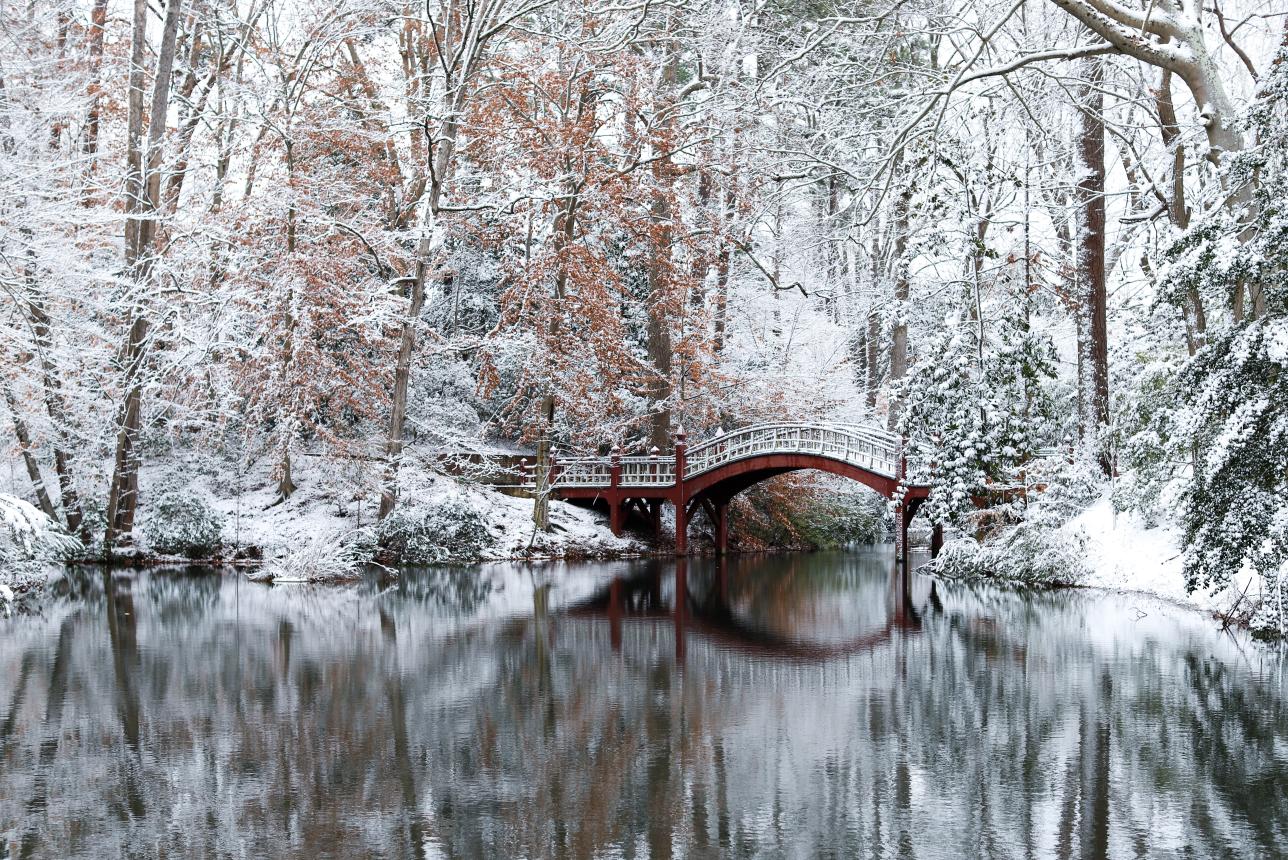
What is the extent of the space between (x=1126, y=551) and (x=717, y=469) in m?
10.6

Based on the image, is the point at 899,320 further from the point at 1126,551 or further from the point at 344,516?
the point at 344,516

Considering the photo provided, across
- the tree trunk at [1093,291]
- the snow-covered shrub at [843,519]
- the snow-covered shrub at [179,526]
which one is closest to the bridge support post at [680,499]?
the snow-covered shrub at [843,519]

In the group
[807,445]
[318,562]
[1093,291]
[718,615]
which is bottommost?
[718,615]

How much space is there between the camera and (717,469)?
90.1 ft

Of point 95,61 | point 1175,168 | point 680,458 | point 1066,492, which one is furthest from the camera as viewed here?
point 680,458

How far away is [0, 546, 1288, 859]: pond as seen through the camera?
5.62 metres

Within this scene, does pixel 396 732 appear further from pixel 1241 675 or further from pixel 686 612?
pixel 686 612

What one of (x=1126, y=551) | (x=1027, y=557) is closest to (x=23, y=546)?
(x=1027, y=557)

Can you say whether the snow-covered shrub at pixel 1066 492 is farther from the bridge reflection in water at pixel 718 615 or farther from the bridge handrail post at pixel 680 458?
the bridge handrail post at pixel 680 458

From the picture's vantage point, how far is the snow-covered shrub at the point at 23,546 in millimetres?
12484

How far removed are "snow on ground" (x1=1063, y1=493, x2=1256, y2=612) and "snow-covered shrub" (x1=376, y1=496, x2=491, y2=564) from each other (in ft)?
36.0

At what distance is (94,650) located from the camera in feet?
37.4

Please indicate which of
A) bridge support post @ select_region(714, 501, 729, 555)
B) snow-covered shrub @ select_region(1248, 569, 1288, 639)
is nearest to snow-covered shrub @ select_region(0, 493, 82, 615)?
snow-covered shrub @ select_region(1248, 569, 1288, 639)

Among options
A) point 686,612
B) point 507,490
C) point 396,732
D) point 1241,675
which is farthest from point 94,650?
point 507,490
